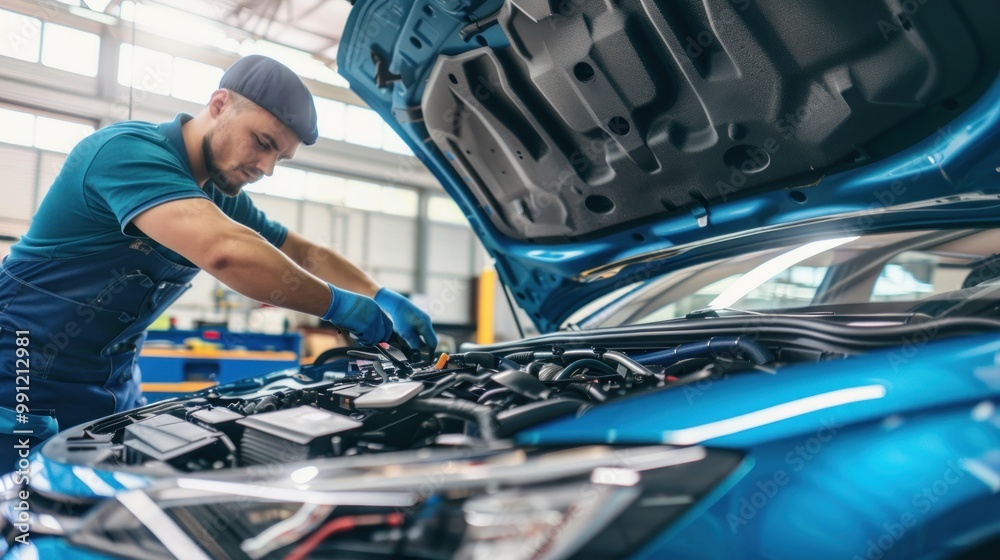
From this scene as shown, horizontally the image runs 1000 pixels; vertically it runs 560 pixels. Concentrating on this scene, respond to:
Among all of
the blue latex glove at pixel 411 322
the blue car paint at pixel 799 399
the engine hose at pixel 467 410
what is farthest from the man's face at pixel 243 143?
the blue car paint at pixel 799 399

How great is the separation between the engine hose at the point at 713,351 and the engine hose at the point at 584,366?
0.10 m

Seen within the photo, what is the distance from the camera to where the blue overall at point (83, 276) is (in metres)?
1.53

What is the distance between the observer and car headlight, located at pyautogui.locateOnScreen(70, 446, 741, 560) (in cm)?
70

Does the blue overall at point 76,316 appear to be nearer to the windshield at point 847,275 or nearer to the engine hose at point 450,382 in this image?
the engine hose at point 450,382

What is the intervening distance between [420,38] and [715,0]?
775mm

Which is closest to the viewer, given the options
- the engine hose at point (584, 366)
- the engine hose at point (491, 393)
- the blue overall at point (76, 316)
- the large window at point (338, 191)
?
the engine hose at point (491, 393)

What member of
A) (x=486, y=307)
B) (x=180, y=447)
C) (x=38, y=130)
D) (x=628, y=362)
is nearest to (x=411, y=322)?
(x=628, y=362)

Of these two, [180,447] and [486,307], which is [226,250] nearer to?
[180,447]

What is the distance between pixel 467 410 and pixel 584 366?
422mm

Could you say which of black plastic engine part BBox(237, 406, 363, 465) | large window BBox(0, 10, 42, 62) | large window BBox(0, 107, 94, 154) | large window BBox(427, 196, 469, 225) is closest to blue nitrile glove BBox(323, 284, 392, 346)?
black plastic engine part BBox(237, 406, 363, 465)

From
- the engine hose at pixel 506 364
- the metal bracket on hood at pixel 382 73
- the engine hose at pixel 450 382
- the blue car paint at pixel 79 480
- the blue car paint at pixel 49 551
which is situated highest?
the metal bracket on hood at pixel 382 73

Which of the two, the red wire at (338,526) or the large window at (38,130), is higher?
the large window at (38,130)

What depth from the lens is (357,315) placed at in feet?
5.45

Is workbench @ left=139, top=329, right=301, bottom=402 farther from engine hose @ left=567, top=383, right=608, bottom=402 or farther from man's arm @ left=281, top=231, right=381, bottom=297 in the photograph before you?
engine hose @ left=567, top=383, right=608, bottom=402
